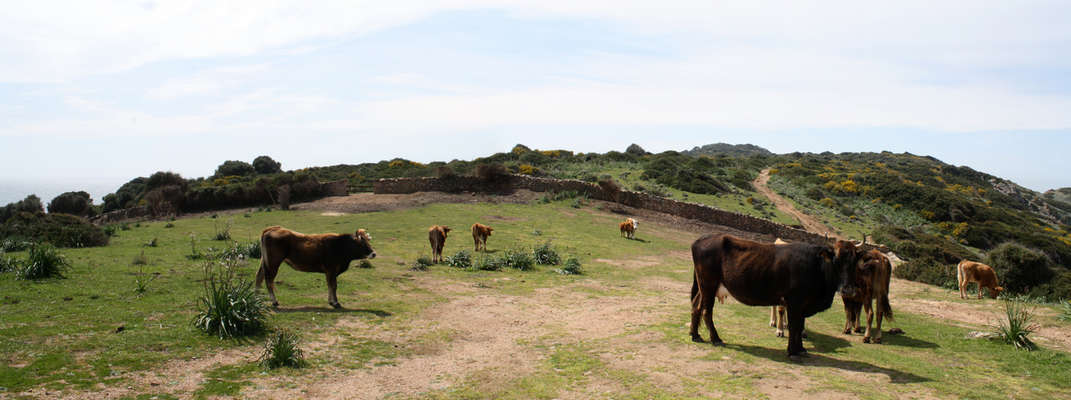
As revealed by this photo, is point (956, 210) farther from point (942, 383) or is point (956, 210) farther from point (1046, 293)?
point (942, 383)

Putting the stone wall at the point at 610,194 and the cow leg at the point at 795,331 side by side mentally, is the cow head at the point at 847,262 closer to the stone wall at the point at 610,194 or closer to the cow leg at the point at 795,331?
the cow leg at the point at 795,331

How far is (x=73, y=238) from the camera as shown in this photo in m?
20.2

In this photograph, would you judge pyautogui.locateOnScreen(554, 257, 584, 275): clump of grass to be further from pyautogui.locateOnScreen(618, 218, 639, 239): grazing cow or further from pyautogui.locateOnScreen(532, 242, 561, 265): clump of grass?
pyautogui.locateOnScreen(618, 218, 639, 239): grazing cow

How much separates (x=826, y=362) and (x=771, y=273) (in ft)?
5.42

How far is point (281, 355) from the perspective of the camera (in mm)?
8688

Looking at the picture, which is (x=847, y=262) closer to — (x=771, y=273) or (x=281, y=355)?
(x=771, y=273)

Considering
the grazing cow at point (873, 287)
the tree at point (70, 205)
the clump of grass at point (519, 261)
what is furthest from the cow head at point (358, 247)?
the tree at point (70, 205)

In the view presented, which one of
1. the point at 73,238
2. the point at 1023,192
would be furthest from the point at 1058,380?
the point at 1023,192

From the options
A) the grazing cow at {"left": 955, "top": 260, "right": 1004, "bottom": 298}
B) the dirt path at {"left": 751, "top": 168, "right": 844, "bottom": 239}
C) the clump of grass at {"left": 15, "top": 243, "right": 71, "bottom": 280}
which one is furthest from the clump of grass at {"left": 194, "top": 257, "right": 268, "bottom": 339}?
the dirt path at {"left": 751, "top": 168, "right": 844, "bottom": 239}

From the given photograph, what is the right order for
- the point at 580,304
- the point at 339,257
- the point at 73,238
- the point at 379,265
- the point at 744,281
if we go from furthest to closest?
the point at 73,238 → the point at 379,265 → the point at 580,304 → the point at 339,257 → the point at 744,281

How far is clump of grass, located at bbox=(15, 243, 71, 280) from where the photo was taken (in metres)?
12.8

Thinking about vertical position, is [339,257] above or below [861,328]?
above

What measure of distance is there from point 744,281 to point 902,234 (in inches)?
1249

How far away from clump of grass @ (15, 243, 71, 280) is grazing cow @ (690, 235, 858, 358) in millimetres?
14385
